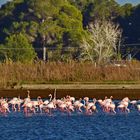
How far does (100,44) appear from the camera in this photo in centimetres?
7975

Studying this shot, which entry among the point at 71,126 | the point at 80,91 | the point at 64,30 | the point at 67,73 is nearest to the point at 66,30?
the point at 64,30

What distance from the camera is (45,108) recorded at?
1357 inches

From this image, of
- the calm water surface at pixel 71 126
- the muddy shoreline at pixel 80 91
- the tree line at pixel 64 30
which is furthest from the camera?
the tree line at pixel 64 30

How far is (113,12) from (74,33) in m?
13.7

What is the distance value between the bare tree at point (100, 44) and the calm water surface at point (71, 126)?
43495 millimetres

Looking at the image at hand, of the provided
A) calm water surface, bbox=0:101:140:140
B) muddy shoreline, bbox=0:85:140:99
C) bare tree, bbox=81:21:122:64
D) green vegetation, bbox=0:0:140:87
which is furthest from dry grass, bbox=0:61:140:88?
bare tree, bbox=81:21:122:64

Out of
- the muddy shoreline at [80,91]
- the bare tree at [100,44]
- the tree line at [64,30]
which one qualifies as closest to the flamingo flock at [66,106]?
the muddy shoreline at [80,91]

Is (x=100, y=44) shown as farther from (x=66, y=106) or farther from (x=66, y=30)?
(x=66, y=106)

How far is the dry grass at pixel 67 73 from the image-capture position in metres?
50.9

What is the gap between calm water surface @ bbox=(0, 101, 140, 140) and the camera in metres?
25.3

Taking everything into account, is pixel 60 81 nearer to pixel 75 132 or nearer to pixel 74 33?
pixel 75 132

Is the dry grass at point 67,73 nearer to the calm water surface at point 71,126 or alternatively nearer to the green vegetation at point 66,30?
the calm water surface at point 71,126

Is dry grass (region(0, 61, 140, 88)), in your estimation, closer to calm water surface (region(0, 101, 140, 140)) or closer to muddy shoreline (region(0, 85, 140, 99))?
muddy shoreline (region(0, 85, 140, 99))

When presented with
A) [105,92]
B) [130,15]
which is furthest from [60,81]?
[130,15]
